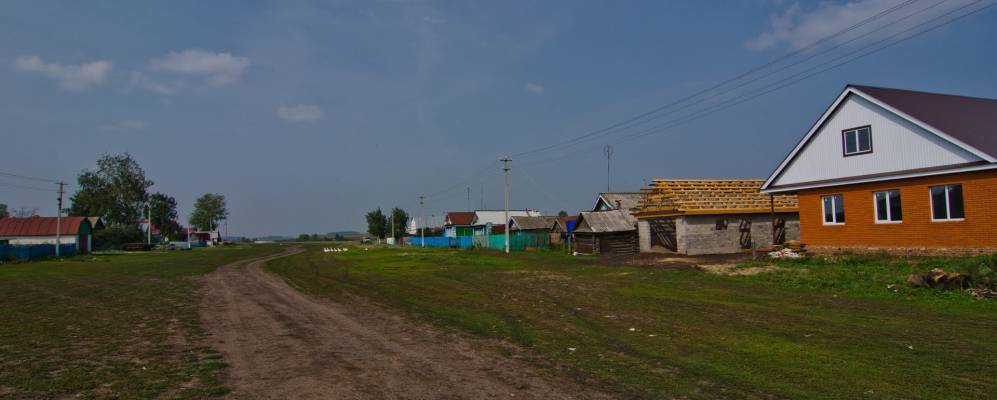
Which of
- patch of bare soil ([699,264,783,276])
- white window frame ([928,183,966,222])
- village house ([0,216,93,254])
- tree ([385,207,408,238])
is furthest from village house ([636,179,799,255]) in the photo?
tree ([385,207,408,238])

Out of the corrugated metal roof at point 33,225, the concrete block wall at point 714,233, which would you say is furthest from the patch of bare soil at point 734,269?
the corrugated metal roof at point 33,225

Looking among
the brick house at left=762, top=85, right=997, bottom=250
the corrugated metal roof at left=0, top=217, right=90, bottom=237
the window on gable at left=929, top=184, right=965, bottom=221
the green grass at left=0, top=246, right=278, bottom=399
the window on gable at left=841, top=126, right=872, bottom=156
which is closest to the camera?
the green grass at left=0, top=246, right=278, bottom=399

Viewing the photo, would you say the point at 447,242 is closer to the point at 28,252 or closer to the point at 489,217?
the point at 489,217

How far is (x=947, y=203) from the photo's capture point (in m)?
21.0

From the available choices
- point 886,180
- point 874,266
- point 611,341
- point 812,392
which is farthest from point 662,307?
point 886,180

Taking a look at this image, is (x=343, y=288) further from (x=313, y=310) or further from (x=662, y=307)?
(x=662, y=307)

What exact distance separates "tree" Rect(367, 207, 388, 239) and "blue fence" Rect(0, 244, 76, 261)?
246 ft

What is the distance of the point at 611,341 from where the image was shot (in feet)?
33.1

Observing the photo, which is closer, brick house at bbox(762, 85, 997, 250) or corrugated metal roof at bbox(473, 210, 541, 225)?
brick house at bbox(762, 85, 997, 250)

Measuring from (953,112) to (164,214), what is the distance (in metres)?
127

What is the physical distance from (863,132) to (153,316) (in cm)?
2434

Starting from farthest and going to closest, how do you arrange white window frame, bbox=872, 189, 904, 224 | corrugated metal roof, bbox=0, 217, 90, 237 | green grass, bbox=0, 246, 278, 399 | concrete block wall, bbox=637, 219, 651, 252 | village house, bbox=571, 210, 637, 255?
1. corrugated metal roof, bbox=0, 217, 90, 237
2. village house, bbox=571, 210, 637, 255
3. concrete block wall, bbox=637, 219, 651, 252
4. white window frame, bbox=872, 189, 904, 224
5. green grass, bbox=0, 246, 278, 399

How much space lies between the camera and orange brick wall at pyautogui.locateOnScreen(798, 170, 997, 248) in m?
19.8

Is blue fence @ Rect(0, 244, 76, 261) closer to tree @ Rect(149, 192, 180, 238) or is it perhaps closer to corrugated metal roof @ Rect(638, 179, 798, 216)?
corrugated metal roof @ Rect(638, 179, 798, 216)
